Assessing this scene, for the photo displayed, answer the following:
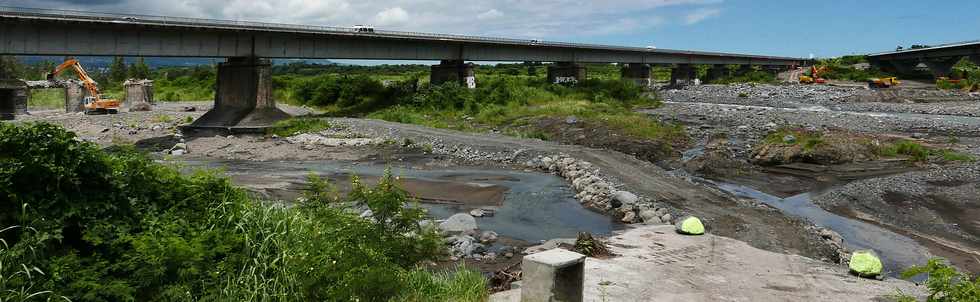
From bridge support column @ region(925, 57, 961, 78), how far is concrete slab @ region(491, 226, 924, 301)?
9295 cm

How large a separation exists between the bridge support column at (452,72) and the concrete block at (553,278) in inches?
1888

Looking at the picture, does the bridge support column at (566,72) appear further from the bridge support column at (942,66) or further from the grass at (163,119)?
the bridge support column at (942,66)

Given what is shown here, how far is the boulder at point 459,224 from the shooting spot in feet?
51.8

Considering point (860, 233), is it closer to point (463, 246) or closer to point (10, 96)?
point (463, 246)

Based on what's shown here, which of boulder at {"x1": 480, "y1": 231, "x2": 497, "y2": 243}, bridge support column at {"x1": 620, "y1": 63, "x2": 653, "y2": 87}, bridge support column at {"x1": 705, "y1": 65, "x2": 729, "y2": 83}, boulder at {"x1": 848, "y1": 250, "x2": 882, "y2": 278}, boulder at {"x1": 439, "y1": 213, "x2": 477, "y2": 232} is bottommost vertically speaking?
boulder at {"x1": 480, "y1": 231, "x2": 497, "y2": 243}

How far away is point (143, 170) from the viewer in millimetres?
9977

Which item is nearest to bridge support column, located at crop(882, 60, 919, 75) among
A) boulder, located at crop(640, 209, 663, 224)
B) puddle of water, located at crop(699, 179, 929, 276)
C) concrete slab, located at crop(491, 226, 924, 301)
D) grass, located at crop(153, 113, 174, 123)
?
puddle of water, located at crop(699, 179, 929, 276)

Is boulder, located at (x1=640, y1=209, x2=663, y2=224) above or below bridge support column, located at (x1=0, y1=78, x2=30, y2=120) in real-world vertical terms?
below

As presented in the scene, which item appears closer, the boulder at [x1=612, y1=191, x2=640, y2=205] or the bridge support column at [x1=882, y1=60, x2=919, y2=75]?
the boulder at [x1=612, y1=191, x2=640, y2=205]

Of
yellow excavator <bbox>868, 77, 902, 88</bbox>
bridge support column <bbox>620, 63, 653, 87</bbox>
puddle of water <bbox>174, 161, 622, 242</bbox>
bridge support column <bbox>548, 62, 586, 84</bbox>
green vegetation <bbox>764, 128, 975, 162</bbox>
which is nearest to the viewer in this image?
puddle of water <bbox>174, 161, 622, 242</bbox>

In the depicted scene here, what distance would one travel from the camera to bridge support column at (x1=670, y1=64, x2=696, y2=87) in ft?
331

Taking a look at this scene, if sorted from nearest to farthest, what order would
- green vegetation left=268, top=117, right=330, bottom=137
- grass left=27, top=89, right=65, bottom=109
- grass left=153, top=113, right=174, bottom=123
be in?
1. green vegetation left=268, top=117, right=330, bottom=137
2. grass left=153, top=113, right=174, bottom=123
3. grass left=27, top=89, right=65, bottom=109

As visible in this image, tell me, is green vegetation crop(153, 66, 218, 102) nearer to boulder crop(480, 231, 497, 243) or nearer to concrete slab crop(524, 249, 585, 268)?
boulder crop(480, 231, 497, 243)

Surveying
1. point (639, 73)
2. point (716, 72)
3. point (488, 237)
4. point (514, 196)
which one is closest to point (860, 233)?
point (514, 196)
